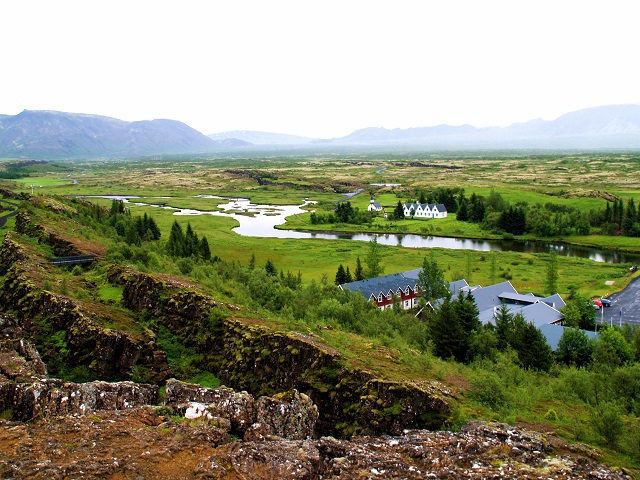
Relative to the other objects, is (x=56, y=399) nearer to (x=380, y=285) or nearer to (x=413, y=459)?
(x=413, y=459)

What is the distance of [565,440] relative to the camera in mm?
12914

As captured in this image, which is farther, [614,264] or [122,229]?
[614,264]

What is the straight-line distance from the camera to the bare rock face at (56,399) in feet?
42.8

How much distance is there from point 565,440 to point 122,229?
49135 mm

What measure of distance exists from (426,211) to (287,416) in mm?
100651

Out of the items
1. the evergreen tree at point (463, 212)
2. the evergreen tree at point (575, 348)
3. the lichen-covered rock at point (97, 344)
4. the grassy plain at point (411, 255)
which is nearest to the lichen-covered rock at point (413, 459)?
the grassy plain at point (411, 255)

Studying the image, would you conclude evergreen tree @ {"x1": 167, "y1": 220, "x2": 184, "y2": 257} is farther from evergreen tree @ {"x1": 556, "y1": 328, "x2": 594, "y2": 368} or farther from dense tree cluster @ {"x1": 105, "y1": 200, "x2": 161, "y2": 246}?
evergreen tree @ {"x1": 556, "y1": 328, "x2": 594, "y2": 368}

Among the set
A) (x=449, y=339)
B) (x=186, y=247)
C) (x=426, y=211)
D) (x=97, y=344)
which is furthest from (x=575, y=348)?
(x=426, y=211)

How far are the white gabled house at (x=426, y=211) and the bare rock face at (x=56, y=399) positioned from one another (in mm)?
100398

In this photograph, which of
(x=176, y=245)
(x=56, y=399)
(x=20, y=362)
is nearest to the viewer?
(x=56, y=399)

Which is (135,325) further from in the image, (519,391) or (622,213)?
(622,213)

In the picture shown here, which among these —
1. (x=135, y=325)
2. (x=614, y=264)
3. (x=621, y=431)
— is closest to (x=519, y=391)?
(x=621, y=431)

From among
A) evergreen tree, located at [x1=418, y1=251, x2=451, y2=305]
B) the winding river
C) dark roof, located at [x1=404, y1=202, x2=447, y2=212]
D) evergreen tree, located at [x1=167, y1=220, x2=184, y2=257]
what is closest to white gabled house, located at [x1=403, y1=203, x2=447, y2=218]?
dark roof, located at [x1=404, y1=202, x2=447, y2=212]

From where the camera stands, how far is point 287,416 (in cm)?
1407
